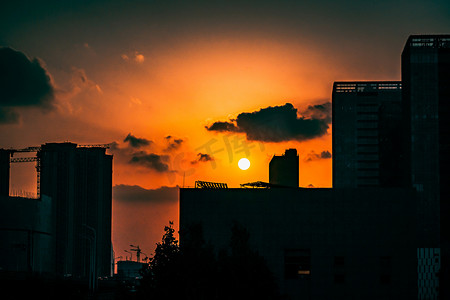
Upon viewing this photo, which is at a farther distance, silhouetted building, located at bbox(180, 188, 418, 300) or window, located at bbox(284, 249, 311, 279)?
window, located at bbox(284, 249, 311, 279)

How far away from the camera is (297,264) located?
388 feet

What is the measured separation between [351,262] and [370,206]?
34.1 ft

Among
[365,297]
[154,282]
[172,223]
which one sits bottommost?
[365,297]

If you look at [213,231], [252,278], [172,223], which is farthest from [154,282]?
[213,231]

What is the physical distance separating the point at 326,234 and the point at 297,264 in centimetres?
738

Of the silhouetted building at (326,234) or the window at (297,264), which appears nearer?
the silhouetted building at (326,234)

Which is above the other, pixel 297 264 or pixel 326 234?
pixel 326 234

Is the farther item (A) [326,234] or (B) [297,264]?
(B) [297,264]

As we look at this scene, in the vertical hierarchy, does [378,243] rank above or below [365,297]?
above

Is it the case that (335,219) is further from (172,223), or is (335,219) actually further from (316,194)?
(172,223)

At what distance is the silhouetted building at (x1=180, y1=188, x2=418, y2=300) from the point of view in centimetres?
11675

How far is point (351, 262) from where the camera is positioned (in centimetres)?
11750

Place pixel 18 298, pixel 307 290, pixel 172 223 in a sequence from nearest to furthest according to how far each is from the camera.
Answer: pixel 172 223 → pixel 18 298 → pixel 307 290

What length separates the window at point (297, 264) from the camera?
117000mm
